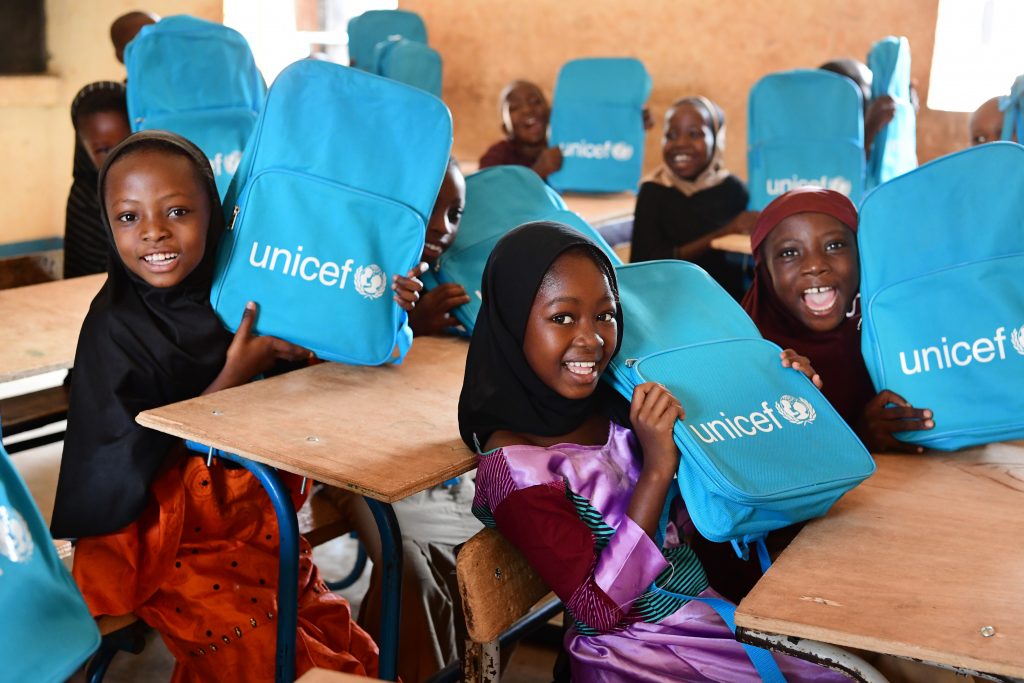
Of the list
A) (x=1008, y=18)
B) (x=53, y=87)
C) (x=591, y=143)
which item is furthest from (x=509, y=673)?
(x=53, y=87)

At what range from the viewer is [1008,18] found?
217 inches

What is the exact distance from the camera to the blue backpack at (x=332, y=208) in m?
2.06

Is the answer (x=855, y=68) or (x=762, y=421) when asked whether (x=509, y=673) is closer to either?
(x=762, y=421)

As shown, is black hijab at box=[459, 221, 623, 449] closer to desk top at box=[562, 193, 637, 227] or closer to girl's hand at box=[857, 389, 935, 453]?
girl's hand at box=[857, 389, 935, 453]

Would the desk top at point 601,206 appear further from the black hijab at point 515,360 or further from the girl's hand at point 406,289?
the black hijab at point 515,360

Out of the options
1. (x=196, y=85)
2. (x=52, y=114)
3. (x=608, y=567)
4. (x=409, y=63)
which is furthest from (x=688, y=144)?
(x=52, y=114)

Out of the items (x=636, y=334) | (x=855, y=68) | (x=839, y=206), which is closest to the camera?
(x=636, y=334)

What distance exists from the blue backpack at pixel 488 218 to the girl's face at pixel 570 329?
617mm

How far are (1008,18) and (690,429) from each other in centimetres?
486

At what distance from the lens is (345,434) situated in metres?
1.79

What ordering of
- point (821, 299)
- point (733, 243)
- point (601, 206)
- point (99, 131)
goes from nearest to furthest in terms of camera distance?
point (821, 299) < point (99, 131) < point (733, 243) < point (601, 206)

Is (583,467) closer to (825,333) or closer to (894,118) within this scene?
(825,333)

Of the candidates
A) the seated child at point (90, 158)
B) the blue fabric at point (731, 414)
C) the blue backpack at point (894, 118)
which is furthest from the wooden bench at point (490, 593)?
the blue backpack at point (894, 118)

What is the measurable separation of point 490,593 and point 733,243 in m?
2.58
